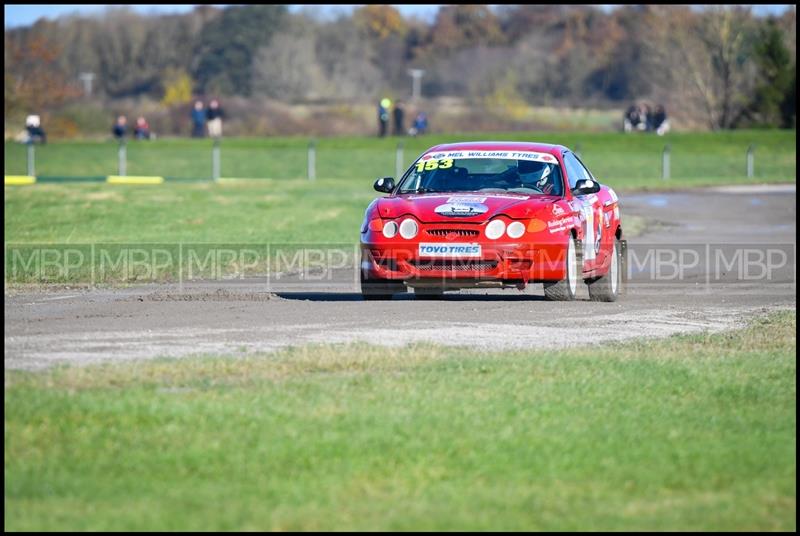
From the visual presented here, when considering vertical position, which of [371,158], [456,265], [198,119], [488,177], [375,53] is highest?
[375,53]

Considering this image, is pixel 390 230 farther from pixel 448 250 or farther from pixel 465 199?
pixel 465 199

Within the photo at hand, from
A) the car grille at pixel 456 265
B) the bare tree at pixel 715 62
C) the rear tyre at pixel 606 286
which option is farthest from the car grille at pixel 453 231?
the bare tree at pixel 715 62

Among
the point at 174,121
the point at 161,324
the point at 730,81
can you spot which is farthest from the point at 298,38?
the point at 161,324

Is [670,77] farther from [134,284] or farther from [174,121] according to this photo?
[134,284]

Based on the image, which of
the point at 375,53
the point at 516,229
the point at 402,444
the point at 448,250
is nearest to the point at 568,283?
the point at 516,229

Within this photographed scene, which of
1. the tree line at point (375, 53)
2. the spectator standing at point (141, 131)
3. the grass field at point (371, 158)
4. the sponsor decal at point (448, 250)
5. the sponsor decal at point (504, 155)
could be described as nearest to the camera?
the sponsor decal at point (448, 250)

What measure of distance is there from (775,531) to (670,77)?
83.2 m

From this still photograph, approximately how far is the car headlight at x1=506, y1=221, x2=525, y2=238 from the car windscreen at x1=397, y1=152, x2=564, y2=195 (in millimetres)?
796

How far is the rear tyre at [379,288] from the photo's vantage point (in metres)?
14.2

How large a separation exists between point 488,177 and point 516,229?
121 cm

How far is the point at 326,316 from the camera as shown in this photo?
1288 cm

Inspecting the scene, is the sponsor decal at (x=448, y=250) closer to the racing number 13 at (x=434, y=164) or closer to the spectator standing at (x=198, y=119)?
the racing number 13 at (x=434, y=164)

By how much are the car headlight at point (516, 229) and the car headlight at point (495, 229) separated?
0.06m

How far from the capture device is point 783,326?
12.4 metres
